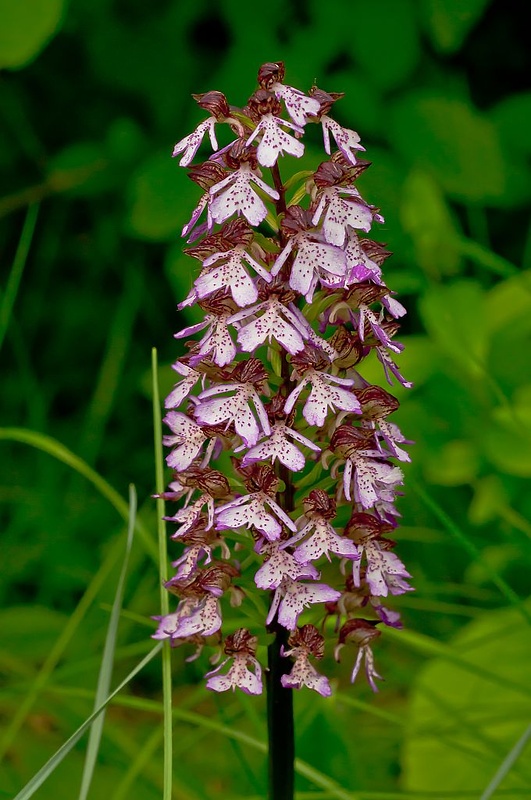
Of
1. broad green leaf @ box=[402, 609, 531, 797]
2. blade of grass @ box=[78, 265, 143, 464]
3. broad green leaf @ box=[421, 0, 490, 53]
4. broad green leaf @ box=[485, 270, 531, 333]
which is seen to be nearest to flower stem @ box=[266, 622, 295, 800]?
broad green leaf @ box=[402, 609, 531, 797]

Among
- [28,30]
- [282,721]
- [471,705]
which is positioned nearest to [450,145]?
[28,30]

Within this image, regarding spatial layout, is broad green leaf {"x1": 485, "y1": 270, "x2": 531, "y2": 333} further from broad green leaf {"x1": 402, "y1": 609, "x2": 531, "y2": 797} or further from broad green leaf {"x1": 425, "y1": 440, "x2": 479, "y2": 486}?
broad green leaf {"x1": 402, "y1": 609, "x2": 531, "y2": 797}

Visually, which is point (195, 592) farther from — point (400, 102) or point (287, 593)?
point (400, 102)

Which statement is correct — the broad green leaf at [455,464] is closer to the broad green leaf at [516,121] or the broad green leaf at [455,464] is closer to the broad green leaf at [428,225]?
the broad green leaf at [428,225]

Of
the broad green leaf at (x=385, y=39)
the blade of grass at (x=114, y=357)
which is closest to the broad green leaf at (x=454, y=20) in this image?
the broad green leaf at (x=385, y=39)

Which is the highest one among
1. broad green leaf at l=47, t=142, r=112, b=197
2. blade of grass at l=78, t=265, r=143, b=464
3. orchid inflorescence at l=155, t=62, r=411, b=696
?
broad green leaf at l=47, t=142, r=112, b=197

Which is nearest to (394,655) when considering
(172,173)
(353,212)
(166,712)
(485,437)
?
(485,437)
